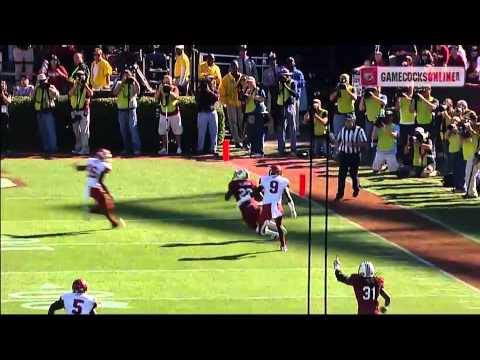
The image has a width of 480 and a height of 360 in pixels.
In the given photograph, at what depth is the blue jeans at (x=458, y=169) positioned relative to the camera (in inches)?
623

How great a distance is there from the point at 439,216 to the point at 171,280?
3829 mm

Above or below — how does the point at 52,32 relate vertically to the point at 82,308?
above

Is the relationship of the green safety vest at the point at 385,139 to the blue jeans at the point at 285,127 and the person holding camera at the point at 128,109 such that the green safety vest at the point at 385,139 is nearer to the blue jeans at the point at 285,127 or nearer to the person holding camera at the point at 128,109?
the blue jeans at the point at 285,127

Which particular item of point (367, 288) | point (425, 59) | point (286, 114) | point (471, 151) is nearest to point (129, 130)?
point (286, 114)

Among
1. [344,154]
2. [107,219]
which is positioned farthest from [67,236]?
[344,154]

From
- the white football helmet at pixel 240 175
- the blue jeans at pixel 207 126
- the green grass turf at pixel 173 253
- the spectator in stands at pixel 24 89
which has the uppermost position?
the spectator in stands at pixel 24 89

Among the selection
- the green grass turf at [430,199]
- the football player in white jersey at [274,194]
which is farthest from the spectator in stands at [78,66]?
the green grass turf at [430,199]

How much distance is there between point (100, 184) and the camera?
12.7 meters

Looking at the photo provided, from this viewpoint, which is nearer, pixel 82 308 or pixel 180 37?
pixel 180 37

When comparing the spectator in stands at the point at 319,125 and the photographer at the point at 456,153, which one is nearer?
the spectator in stands at the point at 319,125

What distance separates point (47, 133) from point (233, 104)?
8.05 ft
